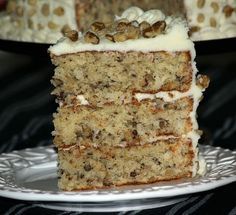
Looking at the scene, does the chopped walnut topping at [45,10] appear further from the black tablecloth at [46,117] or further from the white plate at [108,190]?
the white plate at [108,190]

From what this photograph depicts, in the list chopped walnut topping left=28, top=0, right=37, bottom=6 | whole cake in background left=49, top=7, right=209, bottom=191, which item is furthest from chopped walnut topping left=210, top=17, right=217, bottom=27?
whole cake in background left=49, top=7, right=209, bottom=191

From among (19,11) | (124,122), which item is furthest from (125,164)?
(19,11)

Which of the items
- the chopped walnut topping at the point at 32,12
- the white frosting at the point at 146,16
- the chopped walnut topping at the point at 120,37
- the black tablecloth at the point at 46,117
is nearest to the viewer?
the black tablecloth at the point at 46,117

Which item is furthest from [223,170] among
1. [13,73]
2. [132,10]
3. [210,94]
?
[13,73]

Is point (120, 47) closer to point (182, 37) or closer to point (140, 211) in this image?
point (182, 37)

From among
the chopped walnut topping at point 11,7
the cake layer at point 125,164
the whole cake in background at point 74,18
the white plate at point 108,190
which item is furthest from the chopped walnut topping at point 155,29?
the chopped walnut topping at point 11,7

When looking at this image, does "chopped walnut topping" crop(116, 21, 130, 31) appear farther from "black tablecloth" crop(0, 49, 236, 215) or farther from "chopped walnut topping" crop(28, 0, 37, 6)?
"chopped walnut topping" crop(28, 0, 37, 6)

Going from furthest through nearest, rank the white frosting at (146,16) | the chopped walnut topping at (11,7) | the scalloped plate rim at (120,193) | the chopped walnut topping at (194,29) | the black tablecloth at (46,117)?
the chopped walnut topping at (11,7), the chopped walnut topping at (194,29), the white frosting at (146,16), the black tablecloth at (46,117), the scalloped plate rim at (120,193)

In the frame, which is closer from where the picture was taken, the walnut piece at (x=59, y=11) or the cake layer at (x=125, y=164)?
the cake layer at (x=125, y=164)
